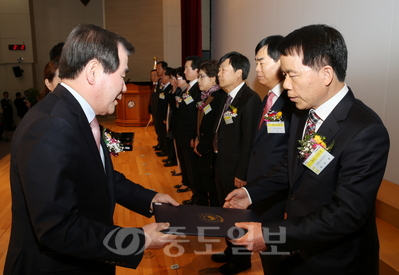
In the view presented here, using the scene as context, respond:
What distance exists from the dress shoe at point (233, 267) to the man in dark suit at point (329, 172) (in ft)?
4.36

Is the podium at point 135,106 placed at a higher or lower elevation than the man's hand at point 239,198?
lower

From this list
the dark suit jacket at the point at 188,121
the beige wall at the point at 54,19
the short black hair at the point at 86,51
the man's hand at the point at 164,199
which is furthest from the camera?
the beige wall at the point at 54,19

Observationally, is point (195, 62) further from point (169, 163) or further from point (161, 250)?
point (161, 250)

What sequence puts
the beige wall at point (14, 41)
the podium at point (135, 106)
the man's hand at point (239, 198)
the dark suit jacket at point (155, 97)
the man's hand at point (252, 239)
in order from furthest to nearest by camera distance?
the beige wall at point (14, 41) → the podium at point (135, 106) → the dark suit jacket at point (155, 97) → the man's hand at point (239, 198) → the man's hand at point (252, 239)

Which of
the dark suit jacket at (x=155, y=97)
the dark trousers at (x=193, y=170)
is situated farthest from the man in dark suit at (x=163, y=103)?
the dark trousers at (x=193, y=170)

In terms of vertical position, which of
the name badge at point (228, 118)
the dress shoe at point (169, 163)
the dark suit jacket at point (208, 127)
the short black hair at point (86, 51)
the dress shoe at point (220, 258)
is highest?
the short black hair at point (86, 51)

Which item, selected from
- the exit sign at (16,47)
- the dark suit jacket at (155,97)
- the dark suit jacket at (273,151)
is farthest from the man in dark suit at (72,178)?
the exit sign at (16,47)

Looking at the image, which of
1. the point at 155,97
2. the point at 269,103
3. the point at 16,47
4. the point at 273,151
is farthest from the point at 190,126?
the point at 16,47

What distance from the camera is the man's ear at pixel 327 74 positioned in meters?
1.43

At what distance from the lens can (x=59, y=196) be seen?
110 cm

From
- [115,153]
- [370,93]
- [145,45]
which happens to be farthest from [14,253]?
[145,45]

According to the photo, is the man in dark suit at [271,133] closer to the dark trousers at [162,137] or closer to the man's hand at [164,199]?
the man's hand at [164,199]

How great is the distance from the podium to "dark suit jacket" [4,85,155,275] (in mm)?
9544

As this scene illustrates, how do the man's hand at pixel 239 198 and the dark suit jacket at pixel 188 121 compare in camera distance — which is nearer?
the man's hand at pixel 239 198
